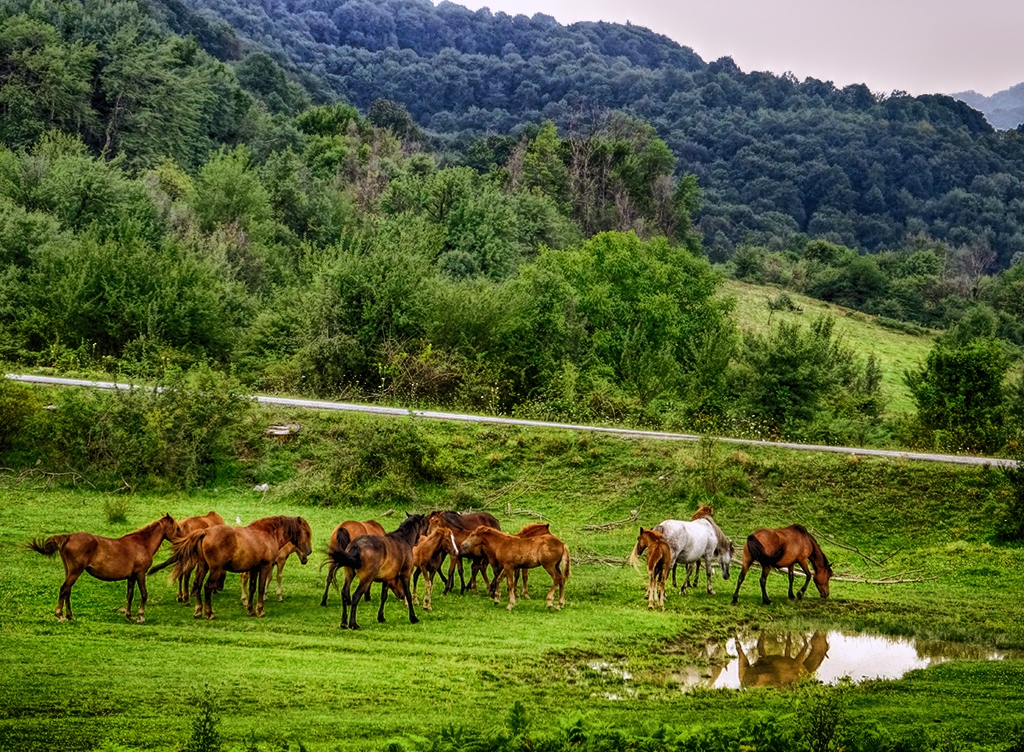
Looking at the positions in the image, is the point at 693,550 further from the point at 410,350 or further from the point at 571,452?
the point at 410,350

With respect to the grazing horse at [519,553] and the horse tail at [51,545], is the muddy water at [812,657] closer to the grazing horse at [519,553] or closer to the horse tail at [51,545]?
the grazing horse at [519,553]

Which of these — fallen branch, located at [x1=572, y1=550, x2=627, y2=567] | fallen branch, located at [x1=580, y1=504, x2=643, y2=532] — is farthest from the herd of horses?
fallen branch, located at [x1=580, y1=504, x2=643, y2=532]

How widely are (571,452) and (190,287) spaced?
1998 cm

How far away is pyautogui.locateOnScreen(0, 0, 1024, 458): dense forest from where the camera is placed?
41.5 meters

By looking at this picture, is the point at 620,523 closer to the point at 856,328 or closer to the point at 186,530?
the point at 186,530

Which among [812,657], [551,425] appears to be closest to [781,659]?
[812,657]

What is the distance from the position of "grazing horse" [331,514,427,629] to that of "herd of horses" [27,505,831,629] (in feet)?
0.06

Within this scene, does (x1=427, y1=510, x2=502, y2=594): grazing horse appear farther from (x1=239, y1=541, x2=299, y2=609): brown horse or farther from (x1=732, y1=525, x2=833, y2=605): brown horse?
(x1=732, y1=525, x2=833, y2=605): brown horse

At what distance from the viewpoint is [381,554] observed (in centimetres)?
1716

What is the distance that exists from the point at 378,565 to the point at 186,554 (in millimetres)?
3316

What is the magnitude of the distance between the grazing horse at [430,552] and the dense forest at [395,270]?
17.8m

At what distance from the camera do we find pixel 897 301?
101 metres

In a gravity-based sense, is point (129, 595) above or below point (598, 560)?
above

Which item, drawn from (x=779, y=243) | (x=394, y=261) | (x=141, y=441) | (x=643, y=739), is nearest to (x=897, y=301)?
(x=779, y=243)
